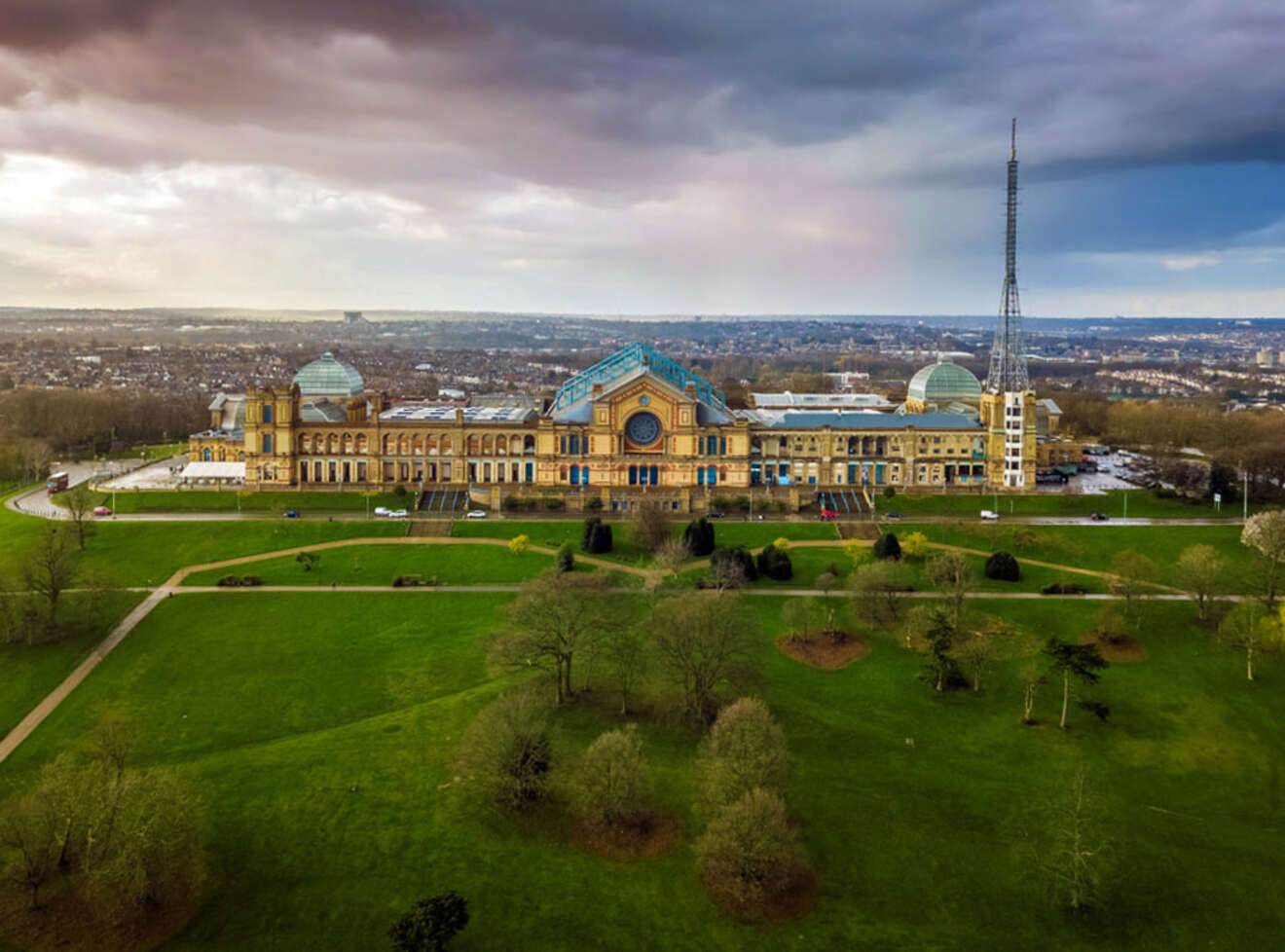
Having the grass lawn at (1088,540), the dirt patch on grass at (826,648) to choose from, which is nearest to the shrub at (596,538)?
the dirt patch on grass at (826,648)

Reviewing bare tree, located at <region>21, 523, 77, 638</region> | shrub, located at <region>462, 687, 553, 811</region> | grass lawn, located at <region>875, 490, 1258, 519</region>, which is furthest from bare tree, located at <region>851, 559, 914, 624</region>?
bare tree, located at <region>21, 523, 77, 638</region>

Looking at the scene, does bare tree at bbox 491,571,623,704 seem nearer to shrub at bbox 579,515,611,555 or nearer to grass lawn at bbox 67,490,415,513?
shrub at bbox 579,515,611,555

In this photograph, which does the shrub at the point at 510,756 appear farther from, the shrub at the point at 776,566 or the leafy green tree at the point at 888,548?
the leafy green tree at the point at 888,548

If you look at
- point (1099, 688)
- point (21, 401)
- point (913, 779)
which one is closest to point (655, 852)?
point (913, 779)

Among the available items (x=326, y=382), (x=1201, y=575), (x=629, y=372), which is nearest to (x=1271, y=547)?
(x=1201, y=575)

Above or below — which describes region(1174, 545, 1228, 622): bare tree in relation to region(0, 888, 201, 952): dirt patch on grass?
above

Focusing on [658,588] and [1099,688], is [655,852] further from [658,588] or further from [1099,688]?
[1099,688]
